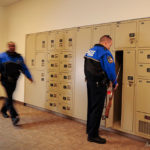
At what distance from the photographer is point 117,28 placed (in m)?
3.10

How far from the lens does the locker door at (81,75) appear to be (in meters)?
3.57

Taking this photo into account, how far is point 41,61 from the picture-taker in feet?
14.9

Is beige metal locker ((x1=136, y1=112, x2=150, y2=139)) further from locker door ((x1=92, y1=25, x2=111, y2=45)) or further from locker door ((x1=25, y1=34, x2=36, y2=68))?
locker door ((x1=25, y1=34, x2=36, y2=68))

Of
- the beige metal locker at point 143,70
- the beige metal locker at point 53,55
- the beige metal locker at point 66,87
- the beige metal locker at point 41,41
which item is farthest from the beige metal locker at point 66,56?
the beige metal locker at point 143,70

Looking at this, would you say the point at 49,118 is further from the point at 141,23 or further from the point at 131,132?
the point at 141,23

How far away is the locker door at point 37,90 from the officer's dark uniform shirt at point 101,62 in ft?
6.58

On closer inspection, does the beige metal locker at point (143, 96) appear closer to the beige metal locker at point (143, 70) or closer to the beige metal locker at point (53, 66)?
the beige metal locker at point (143, 70)

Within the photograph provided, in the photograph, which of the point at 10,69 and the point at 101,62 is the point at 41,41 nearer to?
the point at 10,69

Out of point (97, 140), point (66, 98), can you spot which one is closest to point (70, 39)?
point (66, 98)

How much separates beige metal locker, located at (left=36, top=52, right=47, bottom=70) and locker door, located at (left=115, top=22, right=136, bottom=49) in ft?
6.26

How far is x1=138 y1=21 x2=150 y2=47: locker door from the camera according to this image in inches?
109

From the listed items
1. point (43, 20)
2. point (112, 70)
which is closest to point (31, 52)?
point (43, 20)

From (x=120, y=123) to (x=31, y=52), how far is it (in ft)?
9.14

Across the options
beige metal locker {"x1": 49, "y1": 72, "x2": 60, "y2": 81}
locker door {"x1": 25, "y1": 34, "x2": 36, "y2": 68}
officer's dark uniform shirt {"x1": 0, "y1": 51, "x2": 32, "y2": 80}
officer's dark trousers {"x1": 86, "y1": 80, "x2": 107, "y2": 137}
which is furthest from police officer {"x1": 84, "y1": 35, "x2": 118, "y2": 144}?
locker door {"x1": 25, "y1": 34, "x2": 36, "y2": 68}
